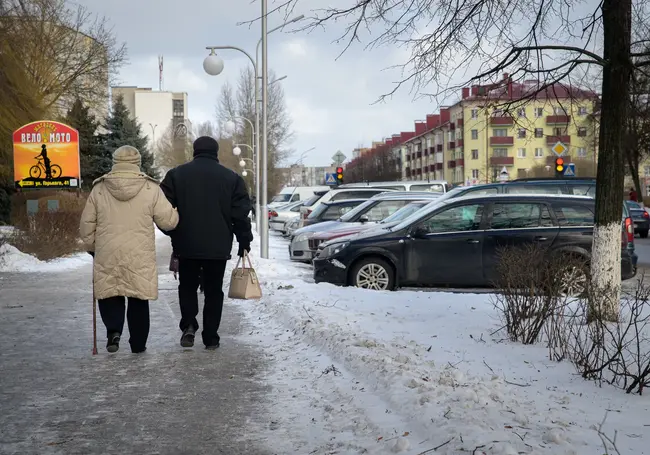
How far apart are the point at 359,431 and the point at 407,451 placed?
59 cm

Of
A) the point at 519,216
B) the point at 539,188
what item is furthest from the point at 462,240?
the point at 539,188

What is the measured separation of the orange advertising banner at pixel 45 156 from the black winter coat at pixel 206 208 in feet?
55.1

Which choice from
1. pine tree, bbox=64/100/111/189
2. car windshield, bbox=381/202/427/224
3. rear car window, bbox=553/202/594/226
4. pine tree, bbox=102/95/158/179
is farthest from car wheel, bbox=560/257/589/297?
pine tree, bbox=102/95/158/179

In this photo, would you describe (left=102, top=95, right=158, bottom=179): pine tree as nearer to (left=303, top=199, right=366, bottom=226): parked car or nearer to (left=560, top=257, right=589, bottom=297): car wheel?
(left=303, top=199, right=366, bottom=226): parked car

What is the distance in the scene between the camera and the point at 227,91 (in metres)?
68.1

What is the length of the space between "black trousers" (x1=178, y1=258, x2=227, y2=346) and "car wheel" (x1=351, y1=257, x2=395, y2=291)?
511 cm

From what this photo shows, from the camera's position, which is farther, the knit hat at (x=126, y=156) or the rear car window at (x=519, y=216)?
the rear car window at (x=519, y=216)

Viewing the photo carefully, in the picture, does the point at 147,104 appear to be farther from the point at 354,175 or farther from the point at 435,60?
the point at 435,60

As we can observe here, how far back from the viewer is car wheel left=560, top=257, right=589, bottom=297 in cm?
674

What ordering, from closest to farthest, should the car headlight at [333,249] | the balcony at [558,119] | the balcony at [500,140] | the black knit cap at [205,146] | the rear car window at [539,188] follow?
the black knit cap at [205,146] → the balcony at [558,119] → the car headlight at [333,249] → the rear car window at [539,188] → the balcony at [500,140]

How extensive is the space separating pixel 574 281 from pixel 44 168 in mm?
19261

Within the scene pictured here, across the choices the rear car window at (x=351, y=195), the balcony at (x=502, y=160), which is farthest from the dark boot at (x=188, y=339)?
the balcony at (x=502, y=160)

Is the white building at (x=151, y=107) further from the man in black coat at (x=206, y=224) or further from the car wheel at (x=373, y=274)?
the man in black coat at (x=206, y=224)

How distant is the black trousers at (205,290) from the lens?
283 inches
